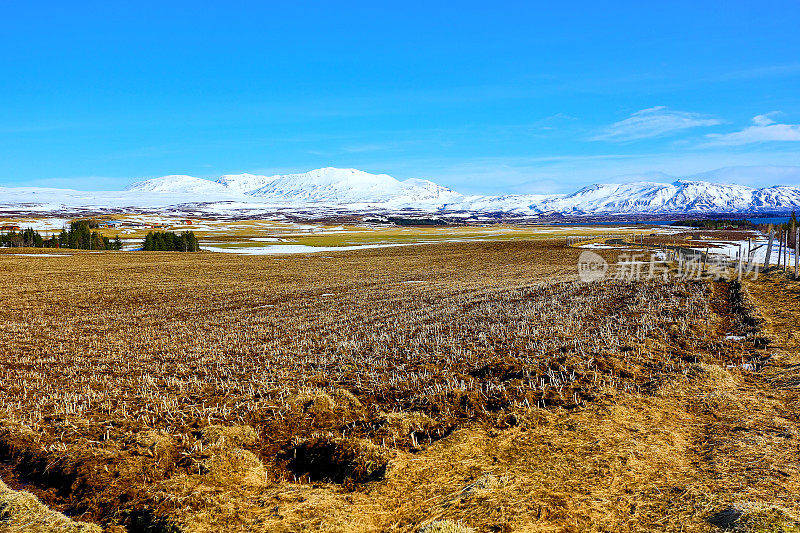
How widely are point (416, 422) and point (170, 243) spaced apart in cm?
8891

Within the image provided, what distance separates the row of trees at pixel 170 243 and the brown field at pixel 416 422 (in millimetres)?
69940

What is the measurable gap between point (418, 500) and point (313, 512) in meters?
1.41

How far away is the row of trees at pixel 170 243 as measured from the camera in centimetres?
8525

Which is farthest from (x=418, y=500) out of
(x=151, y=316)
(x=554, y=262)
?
(x=554, y=262)

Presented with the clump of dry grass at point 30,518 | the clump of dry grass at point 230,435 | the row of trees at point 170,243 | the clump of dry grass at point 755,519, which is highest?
the row of trees at point 170,243

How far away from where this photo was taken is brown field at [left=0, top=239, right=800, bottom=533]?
6.27m

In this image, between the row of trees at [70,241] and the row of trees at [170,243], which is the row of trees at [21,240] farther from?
the row of trees at [170,243]

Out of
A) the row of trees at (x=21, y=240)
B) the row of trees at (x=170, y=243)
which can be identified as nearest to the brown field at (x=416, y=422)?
the row of trees at (x=170, y=243)

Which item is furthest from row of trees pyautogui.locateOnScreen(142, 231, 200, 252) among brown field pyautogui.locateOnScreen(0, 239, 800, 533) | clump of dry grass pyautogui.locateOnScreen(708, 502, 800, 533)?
clump of dry grass pyautogui.locateOnScreen(708, 502, 800, 533)

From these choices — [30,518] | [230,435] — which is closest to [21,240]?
[230,435]

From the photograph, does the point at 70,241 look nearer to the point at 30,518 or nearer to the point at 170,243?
the point at 170,243

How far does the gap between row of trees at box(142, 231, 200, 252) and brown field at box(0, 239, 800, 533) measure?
69940mm

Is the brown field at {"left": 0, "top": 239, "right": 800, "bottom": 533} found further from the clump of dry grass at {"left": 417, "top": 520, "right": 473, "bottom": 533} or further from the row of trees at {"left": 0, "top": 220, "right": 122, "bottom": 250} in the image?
the row of trees at {"left": 0, "top": 220, "right": 122, "bottom": 250}

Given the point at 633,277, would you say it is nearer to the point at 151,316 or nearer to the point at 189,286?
the point at 151,316
